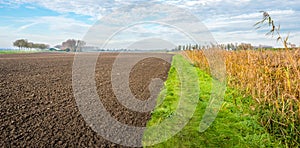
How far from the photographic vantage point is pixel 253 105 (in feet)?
16.7

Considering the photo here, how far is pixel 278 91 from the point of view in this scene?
4.02m

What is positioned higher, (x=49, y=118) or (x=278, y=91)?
(x=278, y=91)

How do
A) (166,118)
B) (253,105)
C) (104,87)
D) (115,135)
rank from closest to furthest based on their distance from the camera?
(115,135)
(166,118)
(253,105)
(104,87)

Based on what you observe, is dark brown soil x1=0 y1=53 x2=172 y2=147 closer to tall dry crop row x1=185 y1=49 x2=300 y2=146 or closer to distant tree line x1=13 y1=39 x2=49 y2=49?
tall dry crop row x1=185 y1=49 x2=300 y2=146

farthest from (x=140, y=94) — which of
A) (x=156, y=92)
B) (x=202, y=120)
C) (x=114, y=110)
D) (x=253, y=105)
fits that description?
(x=253, y=105)

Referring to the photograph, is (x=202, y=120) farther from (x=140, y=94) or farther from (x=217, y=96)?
(x=140, y=94)

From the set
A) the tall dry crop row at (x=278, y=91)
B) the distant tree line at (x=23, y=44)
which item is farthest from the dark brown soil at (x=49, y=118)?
the distant tree line at (x=23, y=44)

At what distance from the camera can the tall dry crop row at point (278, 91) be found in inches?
149

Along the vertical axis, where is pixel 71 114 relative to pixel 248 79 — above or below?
below

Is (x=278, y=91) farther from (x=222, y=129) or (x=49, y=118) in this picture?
(x=49, y=118)

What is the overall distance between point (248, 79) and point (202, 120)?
87.4 inches

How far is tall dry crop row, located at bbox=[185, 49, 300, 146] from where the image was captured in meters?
3.78

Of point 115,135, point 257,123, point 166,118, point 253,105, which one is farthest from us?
point 253,105

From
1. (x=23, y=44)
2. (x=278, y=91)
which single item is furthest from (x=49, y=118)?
(x=23, y=44)
